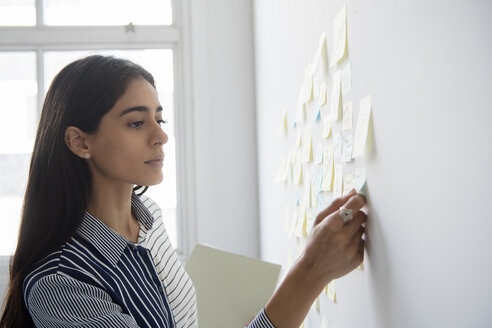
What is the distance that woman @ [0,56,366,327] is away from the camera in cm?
78

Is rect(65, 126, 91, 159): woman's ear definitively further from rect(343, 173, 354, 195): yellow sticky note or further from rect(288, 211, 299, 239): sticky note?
rect(288, 211, 299, 239): sticky note

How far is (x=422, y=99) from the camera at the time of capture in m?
0.56

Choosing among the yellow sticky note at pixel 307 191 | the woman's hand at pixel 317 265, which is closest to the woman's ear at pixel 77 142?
the woman's hand at pixel 317 265

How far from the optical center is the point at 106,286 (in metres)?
0.82

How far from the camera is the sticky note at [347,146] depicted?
848 millimetres

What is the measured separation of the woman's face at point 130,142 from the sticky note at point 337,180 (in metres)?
0.35

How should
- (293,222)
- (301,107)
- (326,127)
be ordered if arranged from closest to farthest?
(326,127) → (301,107) → (293,222)

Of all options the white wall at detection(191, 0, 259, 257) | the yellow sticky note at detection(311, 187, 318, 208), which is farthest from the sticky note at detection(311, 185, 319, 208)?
the white wall at detection(191, 0, 259, 257)

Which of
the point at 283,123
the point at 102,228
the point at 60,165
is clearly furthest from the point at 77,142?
the point at 283,123

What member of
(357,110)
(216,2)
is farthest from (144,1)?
(357,110)

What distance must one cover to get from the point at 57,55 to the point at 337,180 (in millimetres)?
2240

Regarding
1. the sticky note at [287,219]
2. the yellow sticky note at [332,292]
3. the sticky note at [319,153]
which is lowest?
the yellow sticky note at [332,292]

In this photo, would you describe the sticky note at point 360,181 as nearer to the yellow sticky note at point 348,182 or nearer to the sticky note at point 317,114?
the yellow sticky note at point 348,182

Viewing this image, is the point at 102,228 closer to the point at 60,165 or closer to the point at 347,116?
the point at 60,165
